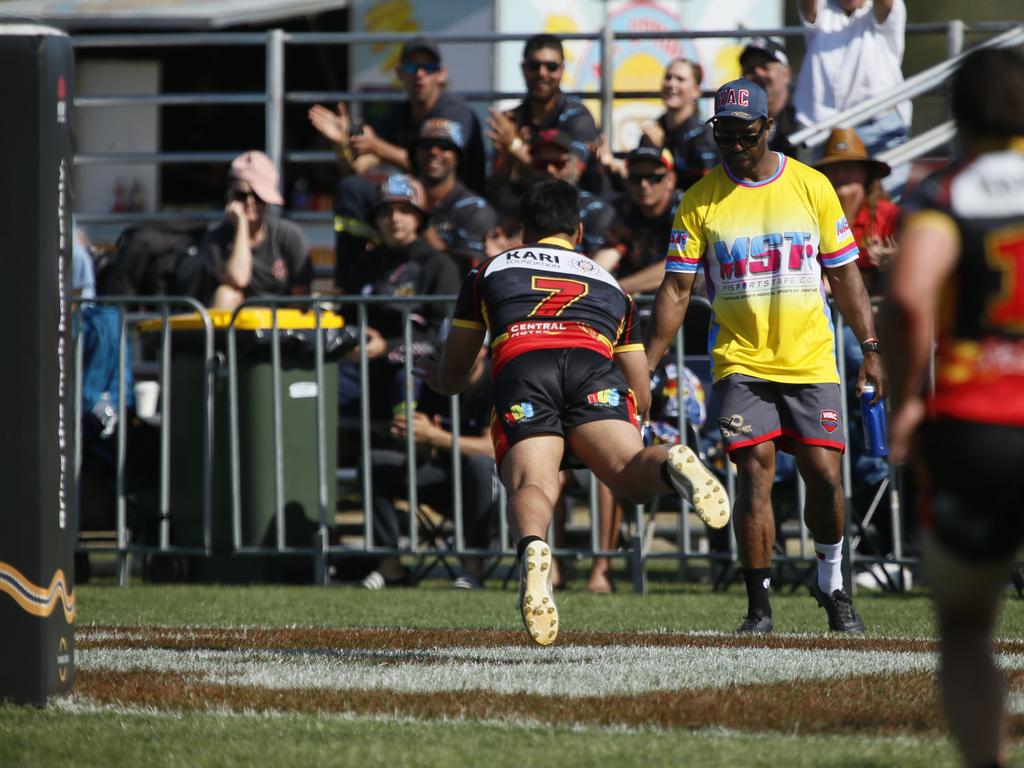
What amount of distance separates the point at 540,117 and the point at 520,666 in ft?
22.7

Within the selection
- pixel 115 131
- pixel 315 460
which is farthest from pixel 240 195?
pixel 115 131

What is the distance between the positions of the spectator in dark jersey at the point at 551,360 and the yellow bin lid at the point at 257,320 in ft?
11.9

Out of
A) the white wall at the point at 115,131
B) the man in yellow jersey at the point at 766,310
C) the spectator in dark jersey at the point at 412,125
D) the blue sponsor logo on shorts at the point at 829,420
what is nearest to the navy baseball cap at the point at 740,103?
the man in yellow jersey at the point at 766,310

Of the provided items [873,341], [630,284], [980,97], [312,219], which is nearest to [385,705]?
[980,97]

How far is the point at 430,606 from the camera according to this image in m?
9.09

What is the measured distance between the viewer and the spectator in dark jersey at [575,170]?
11312mm

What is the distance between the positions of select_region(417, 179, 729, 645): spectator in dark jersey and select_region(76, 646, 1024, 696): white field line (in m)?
0.60

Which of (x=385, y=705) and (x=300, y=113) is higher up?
(x=300, y=113)

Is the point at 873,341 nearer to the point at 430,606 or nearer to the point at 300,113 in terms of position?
the point at 430,606

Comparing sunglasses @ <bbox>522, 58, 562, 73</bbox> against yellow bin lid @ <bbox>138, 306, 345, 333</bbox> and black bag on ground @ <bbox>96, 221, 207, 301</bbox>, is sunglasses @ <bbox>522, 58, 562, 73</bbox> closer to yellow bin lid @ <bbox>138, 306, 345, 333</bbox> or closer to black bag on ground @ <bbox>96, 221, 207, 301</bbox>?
yellow bin lid @ <bbox>138, 306, 345, 333</bbox>

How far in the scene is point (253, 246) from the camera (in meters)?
12.0

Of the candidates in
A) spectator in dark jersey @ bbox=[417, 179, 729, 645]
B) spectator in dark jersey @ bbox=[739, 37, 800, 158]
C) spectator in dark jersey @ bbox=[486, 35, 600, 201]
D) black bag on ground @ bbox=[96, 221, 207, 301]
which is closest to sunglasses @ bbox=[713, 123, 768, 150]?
spectator in dark jersey @ bbox=[417, 179, 729, 645]

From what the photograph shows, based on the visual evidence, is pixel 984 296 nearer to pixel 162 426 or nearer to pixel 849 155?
pixel 849 155

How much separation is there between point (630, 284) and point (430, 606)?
2.85 meters
